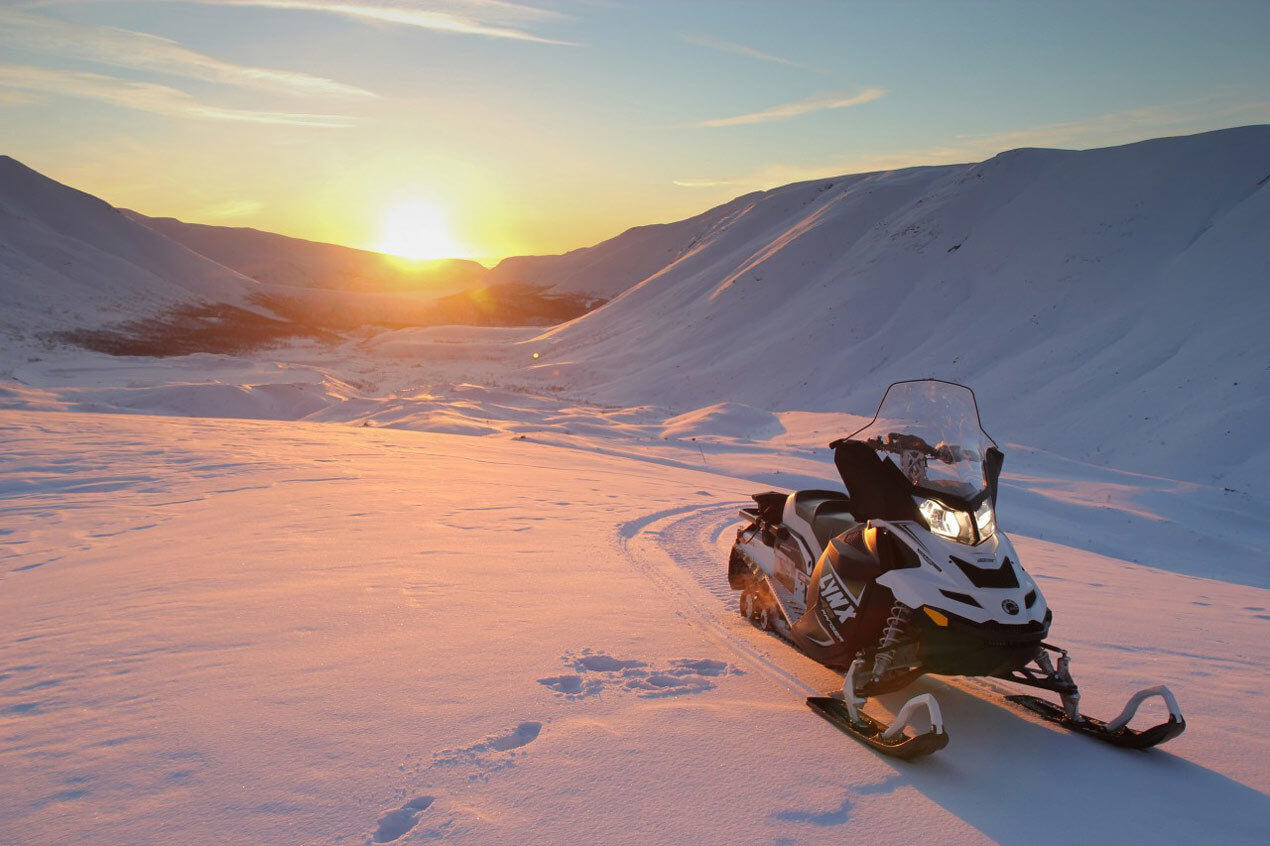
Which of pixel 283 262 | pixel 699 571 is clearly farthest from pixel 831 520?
pixel 283 262

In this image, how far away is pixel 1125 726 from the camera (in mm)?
4070

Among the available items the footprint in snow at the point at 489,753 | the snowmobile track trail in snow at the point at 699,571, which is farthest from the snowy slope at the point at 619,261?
the footprint in snow at the point at 489,753

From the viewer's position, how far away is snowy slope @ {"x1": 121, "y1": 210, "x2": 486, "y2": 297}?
169250 millimetres

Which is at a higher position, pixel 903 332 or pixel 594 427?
pixel 903 332

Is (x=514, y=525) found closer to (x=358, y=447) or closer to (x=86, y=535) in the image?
(x=86, y=535)

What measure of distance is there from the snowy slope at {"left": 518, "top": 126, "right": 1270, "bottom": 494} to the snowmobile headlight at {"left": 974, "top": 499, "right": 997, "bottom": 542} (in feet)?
60.8

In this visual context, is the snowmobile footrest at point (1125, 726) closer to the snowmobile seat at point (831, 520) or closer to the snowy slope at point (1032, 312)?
the snowmobile seat at point (831, 520)

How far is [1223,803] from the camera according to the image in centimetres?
349

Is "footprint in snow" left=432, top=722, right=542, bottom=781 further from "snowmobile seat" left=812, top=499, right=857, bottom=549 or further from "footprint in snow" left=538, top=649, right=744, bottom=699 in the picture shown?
"snowmobile seat" left=812, top=499, right=857, bottom=549

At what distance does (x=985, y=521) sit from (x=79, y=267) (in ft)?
286

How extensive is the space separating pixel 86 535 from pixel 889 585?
707cm

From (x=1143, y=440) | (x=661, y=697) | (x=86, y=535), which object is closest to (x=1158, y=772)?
(x=661, y=697)

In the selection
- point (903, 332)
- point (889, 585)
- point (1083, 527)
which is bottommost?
point (1083, 527)

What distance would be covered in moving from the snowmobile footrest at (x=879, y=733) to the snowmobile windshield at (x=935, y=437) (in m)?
1.18
